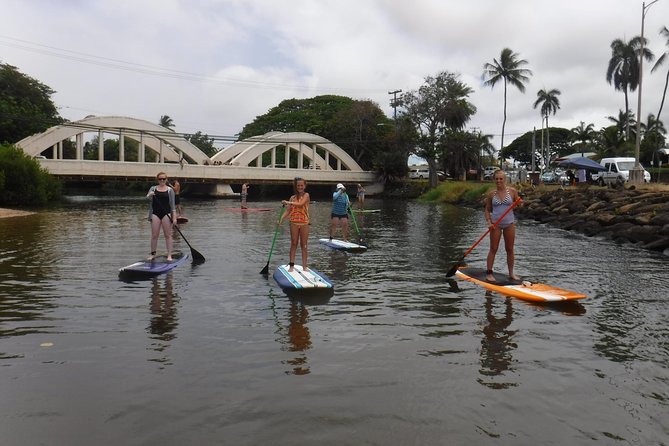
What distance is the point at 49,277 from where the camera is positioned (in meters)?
10.0

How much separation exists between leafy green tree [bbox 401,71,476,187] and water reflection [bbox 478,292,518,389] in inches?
2137

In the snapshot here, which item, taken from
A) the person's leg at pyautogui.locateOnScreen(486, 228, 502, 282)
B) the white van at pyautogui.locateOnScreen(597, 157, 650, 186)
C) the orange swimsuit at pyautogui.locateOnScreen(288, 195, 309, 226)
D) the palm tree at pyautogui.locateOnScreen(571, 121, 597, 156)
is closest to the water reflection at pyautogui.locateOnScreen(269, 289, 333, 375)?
the orange swimsuit at pyautogui.locateOnScreen(288, 195, 309, 226)

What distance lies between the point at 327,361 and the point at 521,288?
4681 mm

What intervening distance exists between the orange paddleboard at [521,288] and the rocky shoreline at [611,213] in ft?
27.3

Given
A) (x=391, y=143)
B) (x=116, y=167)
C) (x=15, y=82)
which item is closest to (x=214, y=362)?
(x=116, y=167)

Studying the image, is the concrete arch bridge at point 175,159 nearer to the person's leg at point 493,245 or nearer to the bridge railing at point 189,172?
the bridge railing at point 189,172

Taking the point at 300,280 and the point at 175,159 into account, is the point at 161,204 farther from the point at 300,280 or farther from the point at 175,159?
the point at 175,159

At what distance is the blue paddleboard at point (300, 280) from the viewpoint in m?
8.71

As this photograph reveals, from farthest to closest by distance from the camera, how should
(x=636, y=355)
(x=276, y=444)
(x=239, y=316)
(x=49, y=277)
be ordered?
(x=49, y=277) < (x=239, y=316) < (x=636, y=355) < (x=276, y=444)

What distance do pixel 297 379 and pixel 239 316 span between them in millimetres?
2498

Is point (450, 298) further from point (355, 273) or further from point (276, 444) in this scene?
point (276, 444)

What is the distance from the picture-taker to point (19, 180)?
36.2 meters

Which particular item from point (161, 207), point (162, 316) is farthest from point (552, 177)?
point (162, 316)

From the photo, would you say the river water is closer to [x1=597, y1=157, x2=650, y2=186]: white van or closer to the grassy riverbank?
[x1=597, y1=157, x2=650, y2=186]: white van
